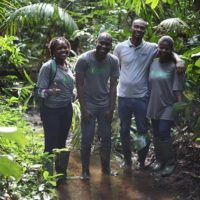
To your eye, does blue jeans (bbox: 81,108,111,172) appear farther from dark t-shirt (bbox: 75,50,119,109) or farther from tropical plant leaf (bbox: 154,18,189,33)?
tropical plant leaf (bbox: 154,18,189,33)

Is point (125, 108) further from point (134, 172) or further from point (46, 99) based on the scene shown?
point (46, 99)

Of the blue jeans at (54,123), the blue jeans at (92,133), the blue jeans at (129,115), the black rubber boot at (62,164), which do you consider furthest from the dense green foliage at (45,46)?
the blue jeans at (92,133)

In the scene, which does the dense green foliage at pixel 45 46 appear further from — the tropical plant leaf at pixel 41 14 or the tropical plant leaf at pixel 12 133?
the tropical plant leaf at pixel 12 133

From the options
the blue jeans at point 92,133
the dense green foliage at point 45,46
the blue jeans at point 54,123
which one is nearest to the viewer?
the dense green foliage at point 45,46

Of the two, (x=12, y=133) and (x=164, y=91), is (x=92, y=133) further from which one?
(x=12, y=133)

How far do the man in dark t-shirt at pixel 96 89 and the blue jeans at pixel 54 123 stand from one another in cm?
47

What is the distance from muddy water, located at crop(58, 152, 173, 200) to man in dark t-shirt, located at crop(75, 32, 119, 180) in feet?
0.73

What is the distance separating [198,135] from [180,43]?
6.94 ft

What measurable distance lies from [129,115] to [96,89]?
29.8 inches

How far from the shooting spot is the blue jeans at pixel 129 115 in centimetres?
569

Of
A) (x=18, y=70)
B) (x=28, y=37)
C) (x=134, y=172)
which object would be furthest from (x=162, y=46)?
(x=28, y=37)

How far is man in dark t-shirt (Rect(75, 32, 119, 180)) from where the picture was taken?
5.17 m

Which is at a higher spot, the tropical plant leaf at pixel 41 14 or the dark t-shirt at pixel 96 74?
the tropical plant leaf at pixel 41 14

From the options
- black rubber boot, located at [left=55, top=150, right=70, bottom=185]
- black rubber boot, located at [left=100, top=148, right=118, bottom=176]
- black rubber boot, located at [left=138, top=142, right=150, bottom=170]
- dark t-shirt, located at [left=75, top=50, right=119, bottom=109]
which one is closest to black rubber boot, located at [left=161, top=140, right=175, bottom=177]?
black rubber boot, located at [left=138, top=142, right=150, bottom=170]
